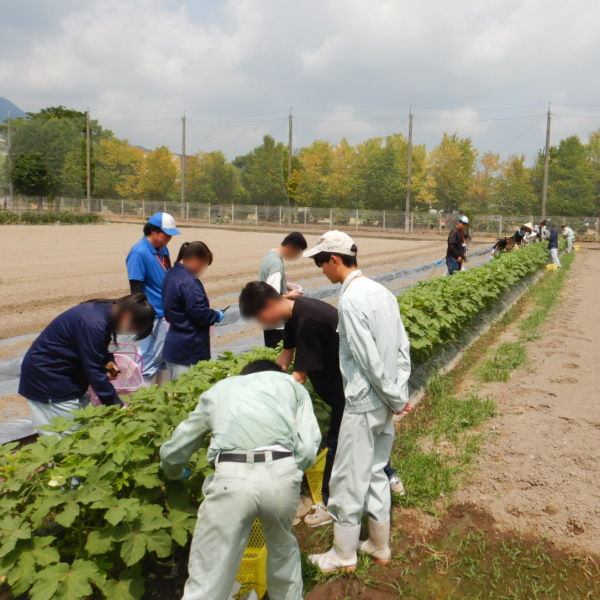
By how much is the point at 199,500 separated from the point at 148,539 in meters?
0.53

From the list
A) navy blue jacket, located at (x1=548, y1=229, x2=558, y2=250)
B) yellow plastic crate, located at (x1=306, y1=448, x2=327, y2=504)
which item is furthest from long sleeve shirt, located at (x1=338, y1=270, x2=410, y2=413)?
navy blue jacket, located at (x1=548, y1=229, x2=558, y2=250)

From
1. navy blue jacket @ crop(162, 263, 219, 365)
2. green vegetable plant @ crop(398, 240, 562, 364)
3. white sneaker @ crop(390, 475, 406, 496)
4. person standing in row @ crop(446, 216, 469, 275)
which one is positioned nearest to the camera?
white sneaker @ crop(390, 475, 406, 496)

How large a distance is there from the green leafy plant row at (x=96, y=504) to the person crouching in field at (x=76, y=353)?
1.25 ft

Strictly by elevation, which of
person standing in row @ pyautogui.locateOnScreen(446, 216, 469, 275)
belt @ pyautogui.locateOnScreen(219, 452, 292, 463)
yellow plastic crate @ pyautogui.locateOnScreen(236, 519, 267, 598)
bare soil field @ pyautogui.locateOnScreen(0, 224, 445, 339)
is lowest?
yellow plastic crate @ pyautogui.locateOnScreen(236, 519, 267, 598)

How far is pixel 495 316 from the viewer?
34.1ft

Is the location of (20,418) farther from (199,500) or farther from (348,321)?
(348,321)

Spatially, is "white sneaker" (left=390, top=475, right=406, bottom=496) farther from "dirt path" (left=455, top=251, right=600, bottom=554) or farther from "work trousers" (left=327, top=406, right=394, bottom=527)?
"work trousers" (left=327, top=406, right=394, bottom=527)

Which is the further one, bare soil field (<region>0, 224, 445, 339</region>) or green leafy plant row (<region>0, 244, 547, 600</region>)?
bare soil field (<region>0, 224, 445, 339</region>)

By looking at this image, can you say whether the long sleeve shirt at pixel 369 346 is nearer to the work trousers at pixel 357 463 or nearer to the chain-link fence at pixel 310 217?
the work trousers at pixel 357 463

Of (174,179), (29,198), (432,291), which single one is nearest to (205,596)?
(432,291)

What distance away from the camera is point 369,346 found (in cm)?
288

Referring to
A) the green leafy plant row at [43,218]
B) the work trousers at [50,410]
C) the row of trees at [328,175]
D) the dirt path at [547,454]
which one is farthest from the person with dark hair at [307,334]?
the row of trees at [328,175]

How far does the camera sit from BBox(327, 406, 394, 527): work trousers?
3.00 meters

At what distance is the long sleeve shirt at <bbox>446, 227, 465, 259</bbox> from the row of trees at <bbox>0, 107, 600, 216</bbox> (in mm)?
46302
